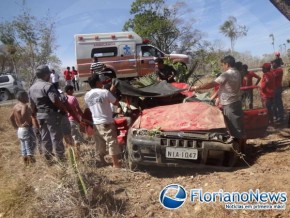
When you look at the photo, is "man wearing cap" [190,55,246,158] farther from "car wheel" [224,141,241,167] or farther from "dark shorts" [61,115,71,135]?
"dark shorts" [61,115,71,135]

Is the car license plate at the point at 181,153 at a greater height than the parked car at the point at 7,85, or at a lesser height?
greater

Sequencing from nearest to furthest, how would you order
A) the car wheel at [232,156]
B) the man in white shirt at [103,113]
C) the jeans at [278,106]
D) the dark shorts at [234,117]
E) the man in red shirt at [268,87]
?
the car wheel at [232,156]
the man in white shirt at [103,113]
the dark shorts at [234,117]
the man in red shirt at [268,87]
the jeans at [278,106]

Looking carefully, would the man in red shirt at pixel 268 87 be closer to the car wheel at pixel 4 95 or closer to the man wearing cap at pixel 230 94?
the man wearing cap at pixel 230 94

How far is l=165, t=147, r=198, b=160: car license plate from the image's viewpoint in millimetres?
4576

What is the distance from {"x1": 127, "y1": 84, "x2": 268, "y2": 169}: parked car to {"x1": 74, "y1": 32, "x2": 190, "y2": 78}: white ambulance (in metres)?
12.9

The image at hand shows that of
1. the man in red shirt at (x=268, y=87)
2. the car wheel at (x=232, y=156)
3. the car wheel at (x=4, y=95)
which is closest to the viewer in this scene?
the car wheel at (x=232, y=156)

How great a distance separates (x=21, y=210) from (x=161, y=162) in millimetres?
1788

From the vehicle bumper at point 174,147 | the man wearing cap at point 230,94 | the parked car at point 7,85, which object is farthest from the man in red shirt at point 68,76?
the vehicle bumper at point 174,147

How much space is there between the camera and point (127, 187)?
190 inches

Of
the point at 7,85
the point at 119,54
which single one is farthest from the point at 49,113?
the point at 7,85

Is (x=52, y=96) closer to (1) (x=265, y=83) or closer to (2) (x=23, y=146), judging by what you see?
(2) (x=23, y=146)

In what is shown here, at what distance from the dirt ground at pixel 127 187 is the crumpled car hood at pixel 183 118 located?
635 millimetres

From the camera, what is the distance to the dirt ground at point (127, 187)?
404cm

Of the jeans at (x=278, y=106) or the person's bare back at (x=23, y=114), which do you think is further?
the jeans at (x=278, y=106)
